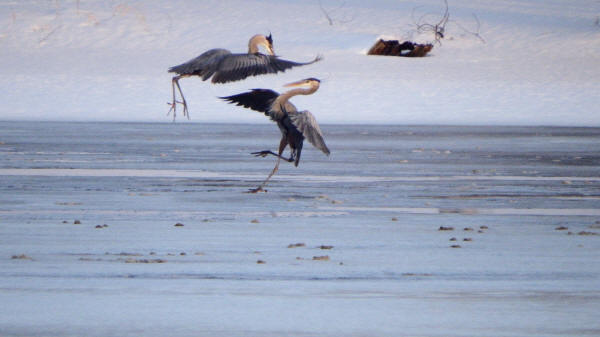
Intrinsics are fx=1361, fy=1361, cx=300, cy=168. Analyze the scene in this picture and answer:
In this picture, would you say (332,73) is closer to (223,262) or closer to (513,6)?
(513,6)

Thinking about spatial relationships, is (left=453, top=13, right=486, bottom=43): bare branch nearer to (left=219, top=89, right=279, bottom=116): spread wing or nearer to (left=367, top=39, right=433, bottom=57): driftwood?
(left=367, top=39, right=433, bottom=57): driftwood

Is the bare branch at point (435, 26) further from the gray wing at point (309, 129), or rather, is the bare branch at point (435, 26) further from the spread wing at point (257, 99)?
the gray wing at point (309, 129)

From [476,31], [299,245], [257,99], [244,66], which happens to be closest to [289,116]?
[257,99]

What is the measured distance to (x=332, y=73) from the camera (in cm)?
2862

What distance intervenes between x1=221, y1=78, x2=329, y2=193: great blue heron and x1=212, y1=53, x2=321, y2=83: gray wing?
1.69 ft

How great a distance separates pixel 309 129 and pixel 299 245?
10.6 feet

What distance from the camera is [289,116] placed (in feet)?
37.0

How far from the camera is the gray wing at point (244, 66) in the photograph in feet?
41.5

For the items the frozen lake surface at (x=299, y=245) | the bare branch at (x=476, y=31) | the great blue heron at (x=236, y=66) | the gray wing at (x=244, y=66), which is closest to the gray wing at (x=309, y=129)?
the frozen lake surface at (x=299, y=245)

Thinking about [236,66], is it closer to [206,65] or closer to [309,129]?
[206,65]

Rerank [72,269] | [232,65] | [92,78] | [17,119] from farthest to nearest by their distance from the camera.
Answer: [92,78] < [17,119] < [232,65] < [72,269]

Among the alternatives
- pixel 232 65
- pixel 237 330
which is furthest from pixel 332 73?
pixel 237 330

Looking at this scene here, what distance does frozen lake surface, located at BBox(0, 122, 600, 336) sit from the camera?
550 cm

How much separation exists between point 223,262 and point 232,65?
589 cm
